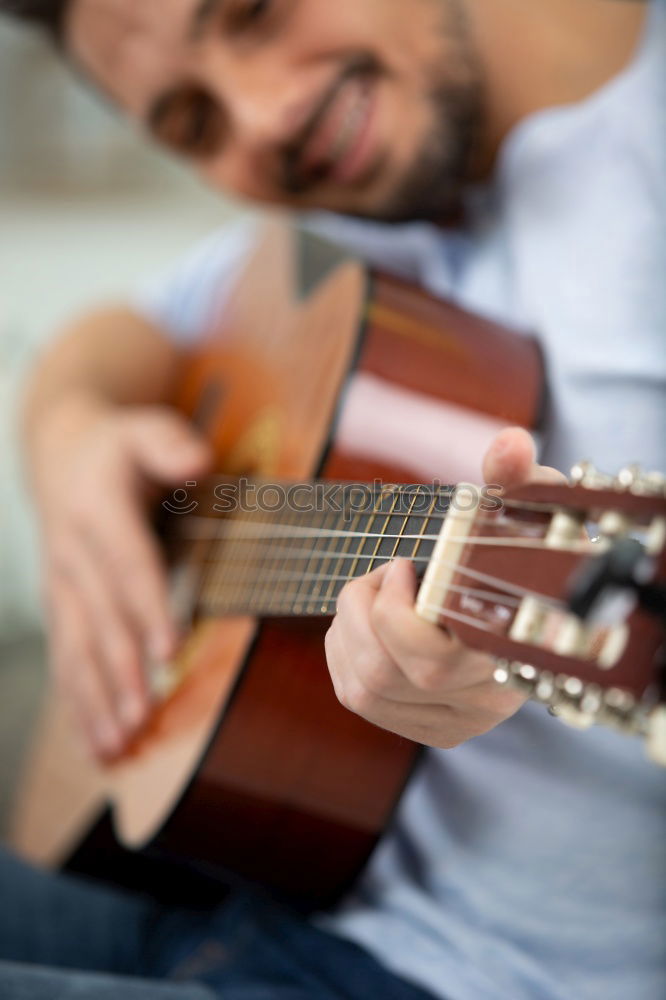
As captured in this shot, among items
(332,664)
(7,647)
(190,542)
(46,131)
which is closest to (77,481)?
(190,542)

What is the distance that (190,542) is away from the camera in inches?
25.1

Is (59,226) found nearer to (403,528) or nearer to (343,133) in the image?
(343,133)

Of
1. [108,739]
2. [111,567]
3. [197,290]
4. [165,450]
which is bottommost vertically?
[108,739]

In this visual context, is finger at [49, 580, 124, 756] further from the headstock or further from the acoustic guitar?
the headstock

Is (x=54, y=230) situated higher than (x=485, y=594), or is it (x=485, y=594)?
(x=54, y=230)

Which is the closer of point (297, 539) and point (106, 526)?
point (297, 539)

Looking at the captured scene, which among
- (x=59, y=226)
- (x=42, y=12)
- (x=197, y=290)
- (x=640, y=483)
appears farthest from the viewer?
(x=59, y=226)

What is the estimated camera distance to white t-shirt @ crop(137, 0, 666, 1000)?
0.35 meters

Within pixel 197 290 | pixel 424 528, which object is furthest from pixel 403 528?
pixel 197 290

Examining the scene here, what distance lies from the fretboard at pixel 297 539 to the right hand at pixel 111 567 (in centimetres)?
4

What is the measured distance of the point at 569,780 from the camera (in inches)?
14.9

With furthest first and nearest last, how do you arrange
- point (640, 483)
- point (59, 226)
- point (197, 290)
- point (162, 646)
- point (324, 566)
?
point (59, 226)
point (197, 290)
point (162, 646)
point (324, 566)
point (640, 483)

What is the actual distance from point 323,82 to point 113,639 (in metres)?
0.45

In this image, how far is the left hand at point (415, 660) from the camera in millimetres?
213
